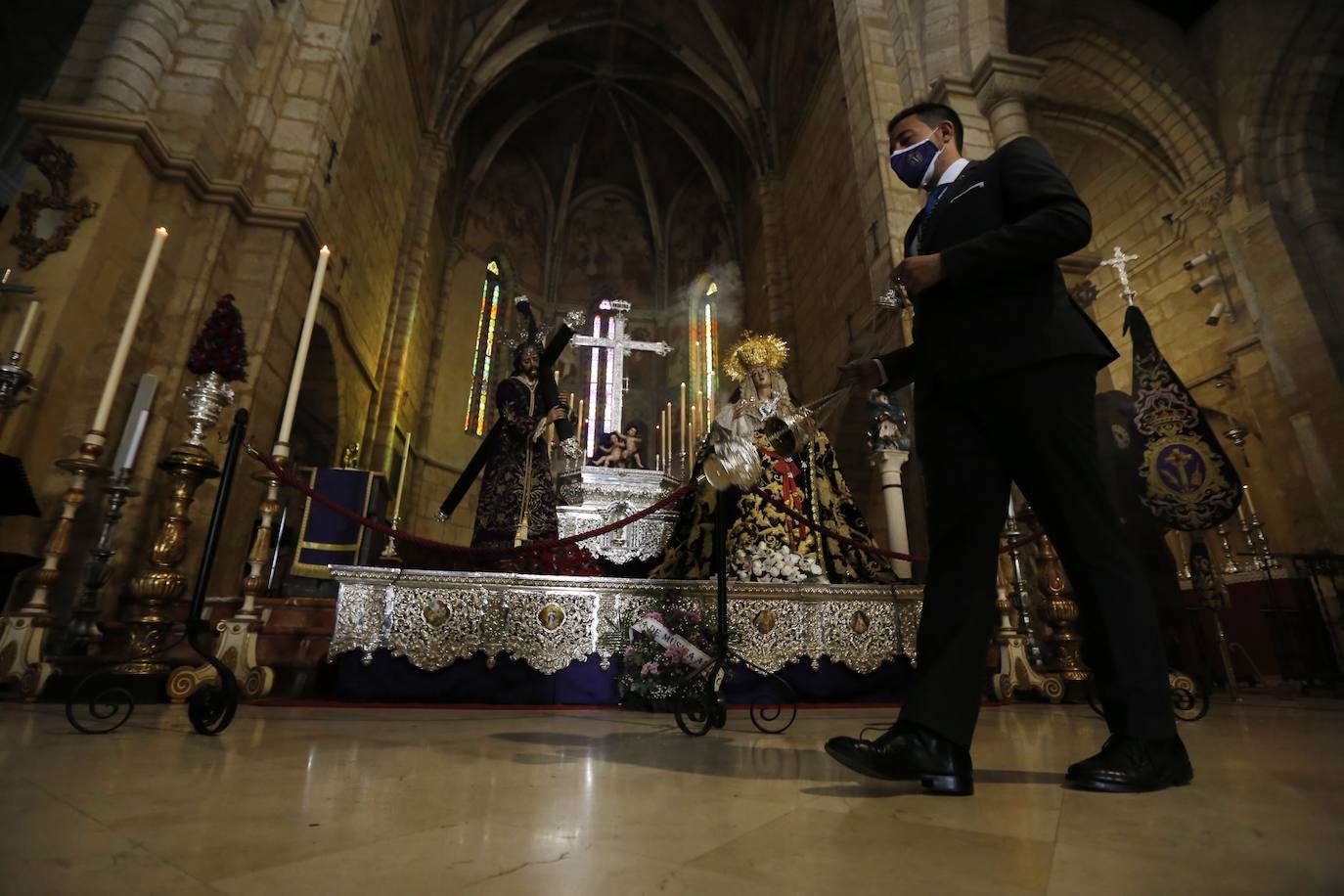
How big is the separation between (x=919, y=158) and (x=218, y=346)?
3.20 meters

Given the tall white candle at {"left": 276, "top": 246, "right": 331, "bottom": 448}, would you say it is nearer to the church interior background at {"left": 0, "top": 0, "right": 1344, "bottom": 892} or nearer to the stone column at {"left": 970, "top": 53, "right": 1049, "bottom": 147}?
the church interior background at {"left": 0, "top": 0, "right": 1344, "bottom": 892}

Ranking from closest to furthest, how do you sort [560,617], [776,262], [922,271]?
1. [922,271]
2. [560,617]
3. [776,262]

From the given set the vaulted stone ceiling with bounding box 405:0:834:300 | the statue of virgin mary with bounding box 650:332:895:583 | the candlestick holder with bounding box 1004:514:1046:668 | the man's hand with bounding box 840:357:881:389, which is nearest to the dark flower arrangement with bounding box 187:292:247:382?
the statue of virgin mary with bounding box 650:332:895:583

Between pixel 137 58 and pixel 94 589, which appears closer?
pixel 94 589

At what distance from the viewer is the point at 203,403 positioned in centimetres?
298

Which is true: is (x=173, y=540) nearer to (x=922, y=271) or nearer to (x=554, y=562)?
(x=554, y=562)

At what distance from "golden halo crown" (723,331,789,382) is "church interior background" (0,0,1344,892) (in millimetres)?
1743

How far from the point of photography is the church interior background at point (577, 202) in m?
4.54

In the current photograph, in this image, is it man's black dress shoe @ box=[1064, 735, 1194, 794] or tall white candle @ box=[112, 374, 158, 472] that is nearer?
man's black dress shoe @ box=[1064, 735, 1194, 794]

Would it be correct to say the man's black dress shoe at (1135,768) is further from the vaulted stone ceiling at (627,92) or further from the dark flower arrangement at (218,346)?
the vaulted stone ceiling at (627,92)

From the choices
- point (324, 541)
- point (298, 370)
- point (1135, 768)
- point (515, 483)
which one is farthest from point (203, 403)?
point (1135, 768)

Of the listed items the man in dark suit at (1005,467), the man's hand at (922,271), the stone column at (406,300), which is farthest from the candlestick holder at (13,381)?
the stone column at (406,300)

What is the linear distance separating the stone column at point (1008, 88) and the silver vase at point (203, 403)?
7.11 m

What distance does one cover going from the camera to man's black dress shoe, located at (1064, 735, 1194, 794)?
4.20ft
